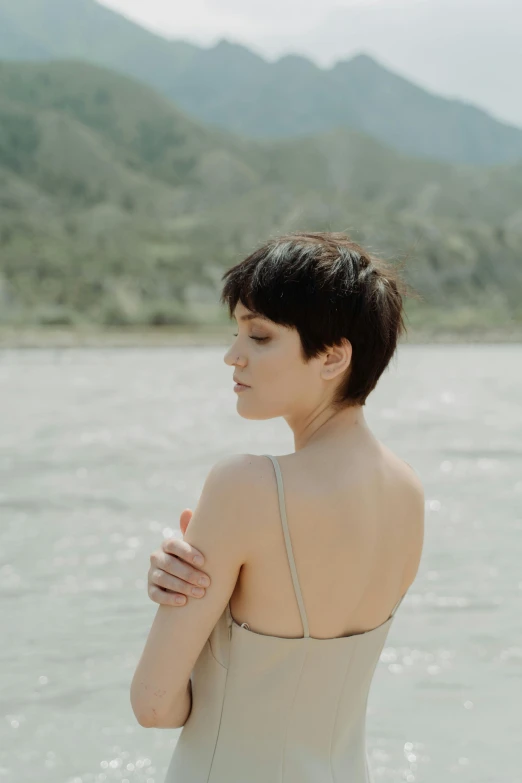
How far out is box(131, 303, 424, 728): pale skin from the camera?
4.25ft

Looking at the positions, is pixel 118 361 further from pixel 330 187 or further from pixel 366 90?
pixel 366 90

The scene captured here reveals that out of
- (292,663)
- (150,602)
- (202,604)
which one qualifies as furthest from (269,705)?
(150,602)

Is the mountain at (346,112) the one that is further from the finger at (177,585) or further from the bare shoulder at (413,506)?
the finger at (177,585)

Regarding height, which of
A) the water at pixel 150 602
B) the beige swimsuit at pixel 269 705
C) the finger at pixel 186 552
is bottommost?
the water at pixel 150 602

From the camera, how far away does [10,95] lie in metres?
120

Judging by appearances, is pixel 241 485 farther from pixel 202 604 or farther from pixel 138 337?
pixel 138 337

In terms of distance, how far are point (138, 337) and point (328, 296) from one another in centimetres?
4595

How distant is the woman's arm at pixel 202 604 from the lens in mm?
1282

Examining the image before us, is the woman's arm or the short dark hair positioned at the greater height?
the short dark hair

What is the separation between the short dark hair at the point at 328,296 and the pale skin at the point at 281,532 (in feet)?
0.07

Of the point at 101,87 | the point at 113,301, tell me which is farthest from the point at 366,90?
the point at 113,301

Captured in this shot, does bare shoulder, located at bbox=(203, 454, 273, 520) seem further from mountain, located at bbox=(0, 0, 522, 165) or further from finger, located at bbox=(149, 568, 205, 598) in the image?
mountain, located at bbox=(0, 0, 522, 165)

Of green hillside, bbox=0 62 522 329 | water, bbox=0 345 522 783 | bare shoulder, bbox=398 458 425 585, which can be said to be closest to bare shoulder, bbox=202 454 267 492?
bare shoulder, bbox=398 458 425 585

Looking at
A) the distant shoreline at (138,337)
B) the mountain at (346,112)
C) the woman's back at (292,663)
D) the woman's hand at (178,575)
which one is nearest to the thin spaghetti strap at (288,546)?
the woman's back at (292,663)
